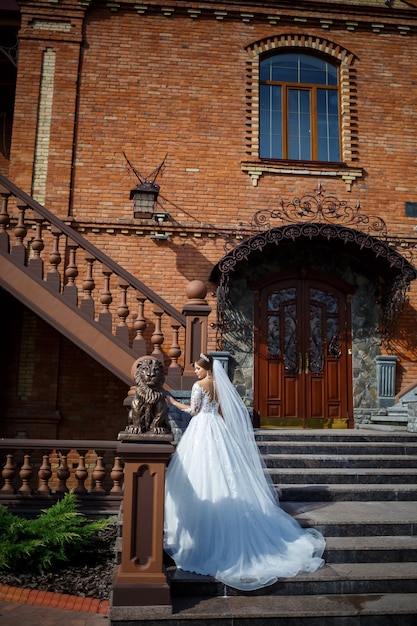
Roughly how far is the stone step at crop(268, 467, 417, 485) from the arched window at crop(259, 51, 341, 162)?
6247 mm

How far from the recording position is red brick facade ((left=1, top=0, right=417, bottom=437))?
31.6 feet

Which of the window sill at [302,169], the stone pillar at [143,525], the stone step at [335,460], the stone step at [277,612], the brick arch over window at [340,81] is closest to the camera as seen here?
the stone step at [277,612]

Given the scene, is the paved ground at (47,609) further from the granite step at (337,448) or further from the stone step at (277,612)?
the granite step at (337,448)

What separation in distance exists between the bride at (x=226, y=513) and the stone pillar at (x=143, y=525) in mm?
427

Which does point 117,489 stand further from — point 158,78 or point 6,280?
point 158,78

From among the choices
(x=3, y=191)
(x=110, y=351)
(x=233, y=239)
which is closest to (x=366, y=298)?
(x=233, y=239)

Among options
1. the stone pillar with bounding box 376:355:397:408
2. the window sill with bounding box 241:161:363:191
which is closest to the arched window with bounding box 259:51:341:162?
the window sill with bounding box 241:161:363:191

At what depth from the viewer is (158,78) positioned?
401 inches

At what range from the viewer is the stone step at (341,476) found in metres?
6.07

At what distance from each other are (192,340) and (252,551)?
10.8 ft

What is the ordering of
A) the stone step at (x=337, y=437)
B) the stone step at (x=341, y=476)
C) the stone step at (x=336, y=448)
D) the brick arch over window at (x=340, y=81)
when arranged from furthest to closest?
1. the brick arch over window at (x=340, y=81)
2. the stone step at (x=337, y=437)
3. the stone step at (x=336, y=448)
4. the stone step at (x=341, y=476)

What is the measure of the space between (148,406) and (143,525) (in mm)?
874

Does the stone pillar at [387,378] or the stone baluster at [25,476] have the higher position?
the stone pillar at [387,378]

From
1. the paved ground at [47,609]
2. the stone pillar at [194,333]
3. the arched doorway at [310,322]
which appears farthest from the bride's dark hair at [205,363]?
the arched doorway at [310,322]
